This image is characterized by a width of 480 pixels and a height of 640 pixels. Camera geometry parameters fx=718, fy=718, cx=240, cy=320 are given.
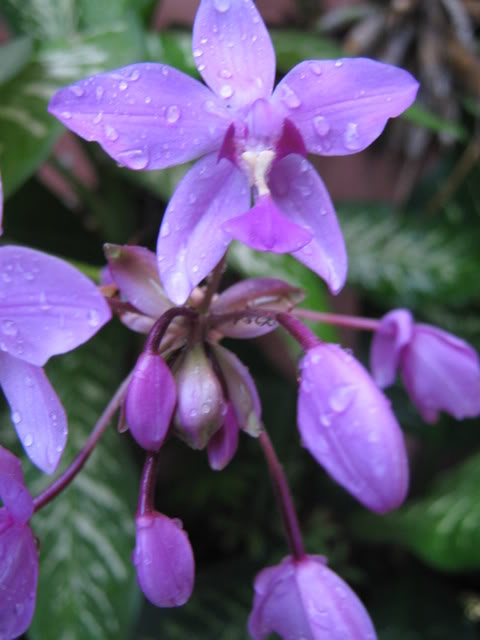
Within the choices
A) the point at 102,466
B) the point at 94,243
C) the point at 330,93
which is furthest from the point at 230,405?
the point at 94,243

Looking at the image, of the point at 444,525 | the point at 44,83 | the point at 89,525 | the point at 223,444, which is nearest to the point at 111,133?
the point at 223,444

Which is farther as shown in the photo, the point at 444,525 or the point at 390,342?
the point at 444,525

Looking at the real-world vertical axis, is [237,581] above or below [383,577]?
above

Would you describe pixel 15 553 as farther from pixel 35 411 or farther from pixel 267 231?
pixel 267 231

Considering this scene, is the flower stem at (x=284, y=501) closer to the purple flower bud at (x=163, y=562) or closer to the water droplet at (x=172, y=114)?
the purple flower bud at (x=163, y=562)

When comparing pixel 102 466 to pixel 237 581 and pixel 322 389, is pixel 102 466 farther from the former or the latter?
pixel 322 389

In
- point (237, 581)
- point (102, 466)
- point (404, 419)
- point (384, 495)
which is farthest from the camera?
point (404, 419)
